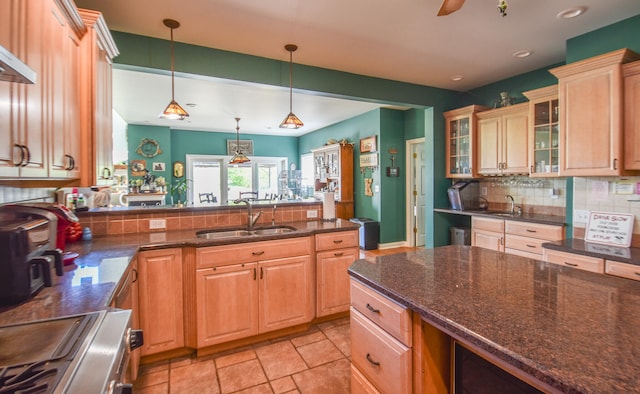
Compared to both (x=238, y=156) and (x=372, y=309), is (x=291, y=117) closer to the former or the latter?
(x=372, y=309)

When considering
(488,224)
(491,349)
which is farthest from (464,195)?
(491,349)

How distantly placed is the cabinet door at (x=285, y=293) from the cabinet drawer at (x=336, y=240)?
20 cm

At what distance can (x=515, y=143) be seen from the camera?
3.62m

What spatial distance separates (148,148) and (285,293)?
20.8 ft

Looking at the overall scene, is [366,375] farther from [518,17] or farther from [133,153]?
[133,153]

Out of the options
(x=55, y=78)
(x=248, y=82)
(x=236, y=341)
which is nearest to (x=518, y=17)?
(x=248, y=82)

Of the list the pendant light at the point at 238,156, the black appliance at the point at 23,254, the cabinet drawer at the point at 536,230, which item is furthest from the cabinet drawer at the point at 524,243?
the pendant light at the point at 238,156

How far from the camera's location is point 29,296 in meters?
1.19

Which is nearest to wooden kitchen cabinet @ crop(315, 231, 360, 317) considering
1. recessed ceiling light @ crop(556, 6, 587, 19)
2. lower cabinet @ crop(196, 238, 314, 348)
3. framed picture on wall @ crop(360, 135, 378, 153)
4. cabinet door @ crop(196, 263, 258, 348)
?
lower cabinet @ crop(196, 238, 314, 348)

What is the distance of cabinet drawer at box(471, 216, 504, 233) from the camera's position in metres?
3.50

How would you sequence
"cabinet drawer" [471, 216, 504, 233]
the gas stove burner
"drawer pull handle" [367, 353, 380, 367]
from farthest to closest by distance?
"cabinet drawer" [471, 216, 504, 233], "drawer pull handle" [367, 353, 380, 367], the gas stove burner

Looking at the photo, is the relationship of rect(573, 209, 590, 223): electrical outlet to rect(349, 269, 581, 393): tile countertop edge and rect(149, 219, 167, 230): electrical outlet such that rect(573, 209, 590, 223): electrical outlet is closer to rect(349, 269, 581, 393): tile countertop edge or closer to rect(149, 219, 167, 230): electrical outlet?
rect(349, 269, 581, 393): tile countertop edge

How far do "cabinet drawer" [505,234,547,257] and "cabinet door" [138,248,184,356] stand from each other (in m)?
3.44

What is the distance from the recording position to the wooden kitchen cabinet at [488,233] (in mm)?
3500
